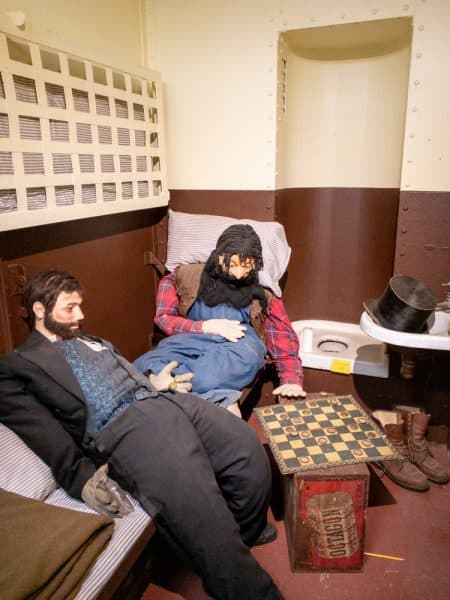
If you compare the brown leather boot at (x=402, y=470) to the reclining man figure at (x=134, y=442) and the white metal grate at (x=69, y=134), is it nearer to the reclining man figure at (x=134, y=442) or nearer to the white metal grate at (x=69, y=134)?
the reclining man figure at (x=134, y=442)

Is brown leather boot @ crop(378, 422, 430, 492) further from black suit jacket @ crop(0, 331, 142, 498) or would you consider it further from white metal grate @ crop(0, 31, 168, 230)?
white metal grate @ crop(0, 31, 168, 230)

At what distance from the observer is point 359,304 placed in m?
2.95

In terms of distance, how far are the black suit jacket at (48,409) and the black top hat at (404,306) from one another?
1278 millimetres

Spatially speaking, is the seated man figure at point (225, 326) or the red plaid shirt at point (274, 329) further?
the red plaid shirt at point (274, 329)

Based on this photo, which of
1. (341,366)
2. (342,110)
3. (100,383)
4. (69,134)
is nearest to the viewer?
(100,383)

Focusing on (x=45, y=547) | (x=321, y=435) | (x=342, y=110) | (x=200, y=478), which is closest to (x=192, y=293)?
(x=321, y=435)

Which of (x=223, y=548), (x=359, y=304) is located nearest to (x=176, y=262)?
(x=359, y=304)

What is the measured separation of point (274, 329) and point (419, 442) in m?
0.88

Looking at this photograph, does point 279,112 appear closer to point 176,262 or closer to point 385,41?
point 385,41

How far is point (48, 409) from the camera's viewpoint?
1.48 metres

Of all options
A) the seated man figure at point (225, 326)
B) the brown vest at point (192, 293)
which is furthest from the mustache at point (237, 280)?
the brown vest at point (192, 293)

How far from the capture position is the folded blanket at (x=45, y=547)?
1.04 metres

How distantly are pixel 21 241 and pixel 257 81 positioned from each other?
5.08 ft

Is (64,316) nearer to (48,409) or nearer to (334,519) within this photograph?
(48,409)
